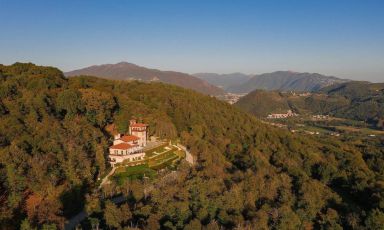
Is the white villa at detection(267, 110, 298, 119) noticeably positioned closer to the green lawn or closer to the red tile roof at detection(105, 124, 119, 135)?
the red tile roof at detection(105, 124, 119, 135)

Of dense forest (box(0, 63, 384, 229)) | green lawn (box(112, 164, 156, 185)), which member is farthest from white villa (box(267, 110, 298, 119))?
green lawn (box(112, 164, 156, 185))

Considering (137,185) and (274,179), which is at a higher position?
(137,185)

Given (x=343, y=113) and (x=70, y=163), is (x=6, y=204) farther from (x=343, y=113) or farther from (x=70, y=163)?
(x=343, y=113)

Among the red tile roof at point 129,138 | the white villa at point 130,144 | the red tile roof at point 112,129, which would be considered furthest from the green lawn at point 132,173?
the red tile roof at point 112,129

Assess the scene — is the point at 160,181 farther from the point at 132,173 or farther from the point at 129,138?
the point at 129,138

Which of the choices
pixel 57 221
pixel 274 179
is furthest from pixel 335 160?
pixel 57 221
